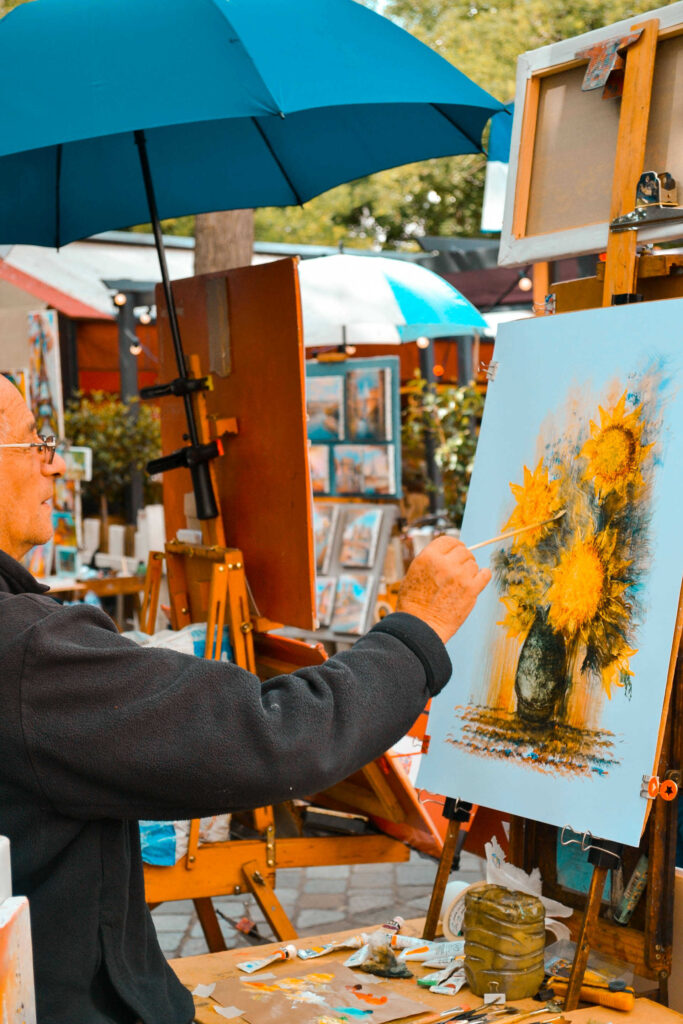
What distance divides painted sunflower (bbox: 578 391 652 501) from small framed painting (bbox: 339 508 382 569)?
10.5ft

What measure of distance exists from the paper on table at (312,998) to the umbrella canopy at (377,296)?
11.1 feet

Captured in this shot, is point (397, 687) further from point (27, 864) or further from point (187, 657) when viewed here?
point (27, 864)

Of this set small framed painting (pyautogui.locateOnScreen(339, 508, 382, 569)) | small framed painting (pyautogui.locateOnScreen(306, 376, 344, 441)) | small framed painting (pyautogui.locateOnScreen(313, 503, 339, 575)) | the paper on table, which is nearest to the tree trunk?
small framed painting (pyautogui.locateOnScreen(306, 376, 344, 441))

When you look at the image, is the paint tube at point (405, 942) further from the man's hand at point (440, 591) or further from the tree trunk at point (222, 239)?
the tree trunk at point (222, 239)

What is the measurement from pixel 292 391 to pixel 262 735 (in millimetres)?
1538

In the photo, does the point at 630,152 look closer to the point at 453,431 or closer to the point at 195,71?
the point at 195,71

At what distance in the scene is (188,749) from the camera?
4.09 ft

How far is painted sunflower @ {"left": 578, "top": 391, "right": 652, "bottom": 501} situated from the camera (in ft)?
6.13

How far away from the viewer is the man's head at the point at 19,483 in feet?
4.84

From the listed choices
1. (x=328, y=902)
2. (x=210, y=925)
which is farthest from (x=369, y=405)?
(x=210, y=925)

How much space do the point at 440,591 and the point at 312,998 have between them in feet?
2.65

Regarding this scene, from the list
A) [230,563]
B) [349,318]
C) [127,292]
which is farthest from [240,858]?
[127,292]

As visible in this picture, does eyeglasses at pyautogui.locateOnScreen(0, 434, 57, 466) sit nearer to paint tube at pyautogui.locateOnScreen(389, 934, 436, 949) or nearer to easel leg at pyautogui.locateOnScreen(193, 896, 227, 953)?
paint tube at pyautogui.locateOnScreen(389, 934, 436, 949)

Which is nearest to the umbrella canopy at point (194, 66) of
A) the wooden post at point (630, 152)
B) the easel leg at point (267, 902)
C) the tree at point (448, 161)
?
the wooden post at point (630, 152)
